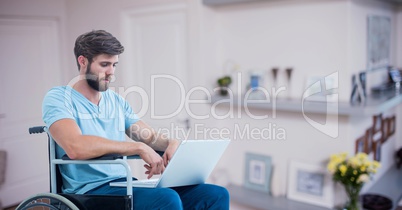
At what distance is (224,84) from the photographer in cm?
309

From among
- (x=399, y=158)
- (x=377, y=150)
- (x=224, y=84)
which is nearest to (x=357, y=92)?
(x=377, y=150)

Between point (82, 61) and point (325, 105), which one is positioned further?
point (325, 105)

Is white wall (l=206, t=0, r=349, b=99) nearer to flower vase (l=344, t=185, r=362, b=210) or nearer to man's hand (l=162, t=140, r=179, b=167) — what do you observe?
flower vase (l=344, t=185, r=362, b=210)

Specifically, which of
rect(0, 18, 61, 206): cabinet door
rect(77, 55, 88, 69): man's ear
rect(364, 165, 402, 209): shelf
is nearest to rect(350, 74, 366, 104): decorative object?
rect(364, 165, 402, 209): shelf

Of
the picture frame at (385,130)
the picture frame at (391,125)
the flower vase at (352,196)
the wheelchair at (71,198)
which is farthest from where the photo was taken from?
the picture frame at (391,125)

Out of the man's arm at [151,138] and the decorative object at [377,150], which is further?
the decorative object at [377,150]

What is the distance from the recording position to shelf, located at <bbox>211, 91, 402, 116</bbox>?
2.50 meters

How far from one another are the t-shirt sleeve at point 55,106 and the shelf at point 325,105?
2.06 metres

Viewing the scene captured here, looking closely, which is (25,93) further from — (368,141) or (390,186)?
(390,186)

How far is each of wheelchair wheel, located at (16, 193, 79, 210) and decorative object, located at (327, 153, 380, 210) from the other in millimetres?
2056

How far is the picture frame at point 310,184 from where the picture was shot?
9.11ft

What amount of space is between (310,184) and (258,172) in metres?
0.41

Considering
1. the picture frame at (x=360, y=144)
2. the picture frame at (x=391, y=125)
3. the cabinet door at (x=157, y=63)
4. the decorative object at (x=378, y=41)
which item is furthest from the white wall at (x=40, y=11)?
the picture frame at (x=391, y=125)

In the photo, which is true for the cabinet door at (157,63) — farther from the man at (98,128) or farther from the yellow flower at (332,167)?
the yellow flower at (332,167)
